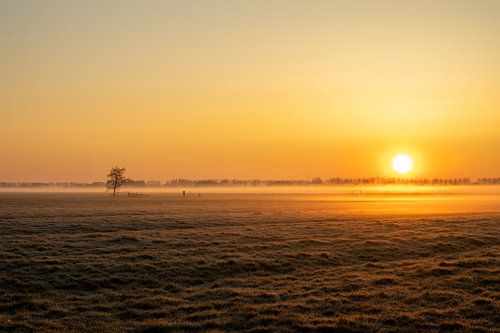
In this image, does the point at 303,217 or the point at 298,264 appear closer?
the point at 298,264

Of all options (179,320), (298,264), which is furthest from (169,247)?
(179,320)

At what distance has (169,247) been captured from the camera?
131 feet

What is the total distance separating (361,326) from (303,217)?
152ft

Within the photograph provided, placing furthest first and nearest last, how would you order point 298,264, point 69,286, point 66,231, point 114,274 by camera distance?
1. point 66,231
2. point 298,264
3. point 114,274
4. point 69,286

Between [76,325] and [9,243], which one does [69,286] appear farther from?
[9,243]

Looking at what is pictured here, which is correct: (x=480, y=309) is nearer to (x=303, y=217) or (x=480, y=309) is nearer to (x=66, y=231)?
(x=66, y=231)

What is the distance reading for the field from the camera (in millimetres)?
22516

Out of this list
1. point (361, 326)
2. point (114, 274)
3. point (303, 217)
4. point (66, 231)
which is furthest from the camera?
point (303, 217)

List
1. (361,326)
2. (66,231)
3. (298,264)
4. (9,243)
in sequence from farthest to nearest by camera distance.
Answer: (66,231)
(9,243)
(298,264)
(361,326)

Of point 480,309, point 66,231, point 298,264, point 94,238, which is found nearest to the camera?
point 480,309

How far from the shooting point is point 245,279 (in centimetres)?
3097

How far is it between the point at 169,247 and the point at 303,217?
31549 millimetres

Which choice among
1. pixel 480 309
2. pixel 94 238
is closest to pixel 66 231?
pixel 94 238

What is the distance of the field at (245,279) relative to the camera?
22.5 m
